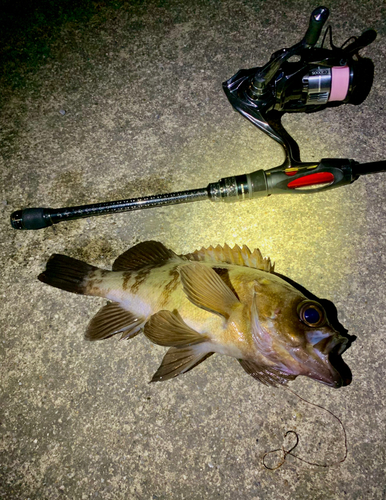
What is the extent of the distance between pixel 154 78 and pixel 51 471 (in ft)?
9.10

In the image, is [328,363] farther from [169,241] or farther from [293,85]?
[293,85]

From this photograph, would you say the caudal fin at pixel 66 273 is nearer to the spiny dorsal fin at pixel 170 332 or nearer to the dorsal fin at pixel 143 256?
the dorsal fin at pixel 143 256

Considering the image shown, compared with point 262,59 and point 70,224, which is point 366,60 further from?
point 70,224

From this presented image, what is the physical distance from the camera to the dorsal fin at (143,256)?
2.06 m

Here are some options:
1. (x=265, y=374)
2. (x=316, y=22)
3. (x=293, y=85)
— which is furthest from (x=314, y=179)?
(x=265, y=374)

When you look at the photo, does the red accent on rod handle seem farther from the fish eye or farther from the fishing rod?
the fish eye

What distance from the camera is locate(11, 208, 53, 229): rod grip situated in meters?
2.01

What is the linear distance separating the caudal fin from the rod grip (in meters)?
0.24

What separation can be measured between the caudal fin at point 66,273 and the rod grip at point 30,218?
9.6 inches

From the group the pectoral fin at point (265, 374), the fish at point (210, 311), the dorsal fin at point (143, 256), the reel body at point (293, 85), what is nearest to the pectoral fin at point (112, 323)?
the fish at point (210, 311)

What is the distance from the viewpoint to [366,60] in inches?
93.4

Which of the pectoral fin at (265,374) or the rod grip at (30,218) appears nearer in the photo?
the pectoral fin at (265,374)

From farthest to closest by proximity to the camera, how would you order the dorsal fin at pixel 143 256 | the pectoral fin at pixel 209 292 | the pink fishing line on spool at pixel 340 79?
the dorsal fin at pixel 143 256, the pink fishing line on spool at pixel 340 79, the pectoral fin at pixel 209 292

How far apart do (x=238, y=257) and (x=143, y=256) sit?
2.00ft
